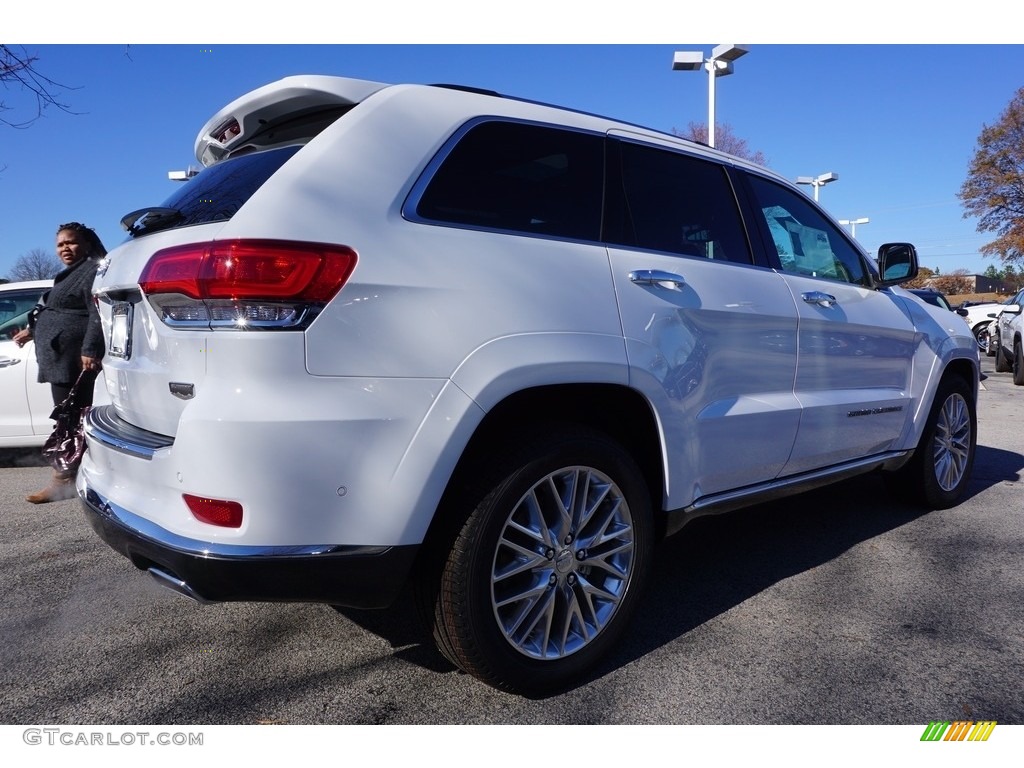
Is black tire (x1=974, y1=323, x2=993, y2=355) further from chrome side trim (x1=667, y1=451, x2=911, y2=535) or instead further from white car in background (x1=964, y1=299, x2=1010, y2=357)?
chrome side trim (x1=667, y1=451, x2=911, y2=535)

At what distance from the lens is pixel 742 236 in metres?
3.39

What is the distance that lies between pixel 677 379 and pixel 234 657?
6.09 ft

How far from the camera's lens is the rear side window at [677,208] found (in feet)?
9.44

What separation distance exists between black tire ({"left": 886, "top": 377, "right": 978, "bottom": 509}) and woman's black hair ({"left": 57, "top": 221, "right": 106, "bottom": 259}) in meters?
5.28

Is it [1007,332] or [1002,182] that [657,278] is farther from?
[1002,182]

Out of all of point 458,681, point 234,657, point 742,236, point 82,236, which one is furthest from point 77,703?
point 82,236

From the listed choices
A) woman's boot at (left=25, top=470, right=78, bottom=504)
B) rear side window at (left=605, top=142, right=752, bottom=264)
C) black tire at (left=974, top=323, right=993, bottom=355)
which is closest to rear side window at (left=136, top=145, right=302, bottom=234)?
rear side window at (left=605, top=142, right=752, bottom=264)

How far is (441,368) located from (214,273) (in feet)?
2.10

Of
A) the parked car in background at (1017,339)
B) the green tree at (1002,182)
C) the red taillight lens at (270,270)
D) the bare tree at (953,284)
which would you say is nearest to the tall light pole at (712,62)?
the parked car in background at (1017,339)

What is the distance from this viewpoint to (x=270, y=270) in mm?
1957

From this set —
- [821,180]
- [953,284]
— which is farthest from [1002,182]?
[953,284]

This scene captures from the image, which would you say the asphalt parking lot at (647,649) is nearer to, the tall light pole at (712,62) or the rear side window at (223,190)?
the rear side window at (223,190)

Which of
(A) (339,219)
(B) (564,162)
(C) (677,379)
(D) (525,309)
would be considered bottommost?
(C) (677,379)

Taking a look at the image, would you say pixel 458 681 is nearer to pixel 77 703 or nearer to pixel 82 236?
pixel 77 703
